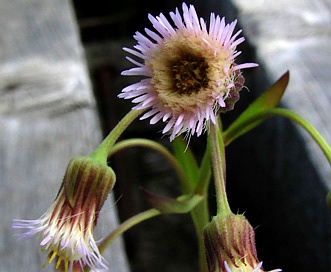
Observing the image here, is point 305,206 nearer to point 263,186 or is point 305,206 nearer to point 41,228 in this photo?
point 263,186

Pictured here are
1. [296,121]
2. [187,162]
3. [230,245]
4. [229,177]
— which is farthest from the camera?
[229,177]

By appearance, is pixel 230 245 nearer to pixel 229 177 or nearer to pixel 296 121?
pixel 296 121

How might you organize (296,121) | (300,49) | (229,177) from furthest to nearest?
(229,177)
(300,49)
(296,121)

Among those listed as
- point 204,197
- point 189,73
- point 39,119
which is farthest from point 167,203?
point 39,119

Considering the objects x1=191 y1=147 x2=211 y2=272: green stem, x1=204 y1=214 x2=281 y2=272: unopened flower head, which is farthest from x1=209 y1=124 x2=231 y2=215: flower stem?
x1=191 y1=147 x2=211 y2=272: green stem

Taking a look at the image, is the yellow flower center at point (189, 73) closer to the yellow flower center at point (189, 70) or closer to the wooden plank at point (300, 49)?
the yellow flower center at point (189, 70)

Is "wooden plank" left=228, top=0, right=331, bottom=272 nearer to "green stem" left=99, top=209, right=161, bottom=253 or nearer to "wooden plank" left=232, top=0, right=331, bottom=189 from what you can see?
"wooden plank" left=232, top=0, right=331, bottom=189

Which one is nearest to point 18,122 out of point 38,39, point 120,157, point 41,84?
point 41,84
